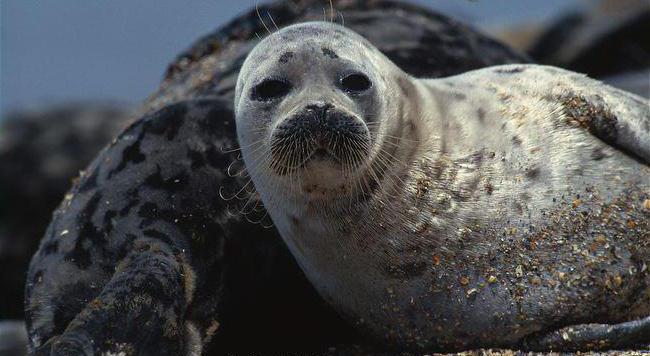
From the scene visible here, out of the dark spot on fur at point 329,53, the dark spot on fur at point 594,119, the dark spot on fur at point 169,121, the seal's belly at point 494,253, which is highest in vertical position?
the dark spot on fur at point 169,121

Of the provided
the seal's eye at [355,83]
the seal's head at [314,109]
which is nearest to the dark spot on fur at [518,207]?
the seal's head at [314,109]

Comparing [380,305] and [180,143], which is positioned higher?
[180,143]

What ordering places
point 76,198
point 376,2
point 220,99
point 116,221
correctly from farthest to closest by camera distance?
point 376,2 → point 220,99 → point 76,198 → point 116,221

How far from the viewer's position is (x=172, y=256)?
353cm

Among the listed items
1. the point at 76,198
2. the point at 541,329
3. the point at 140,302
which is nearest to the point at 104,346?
the point at 140,302

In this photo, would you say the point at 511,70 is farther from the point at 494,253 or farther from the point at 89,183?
the point at 89,183

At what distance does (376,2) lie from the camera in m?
5.60

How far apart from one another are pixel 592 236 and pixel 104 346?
63.3 inches

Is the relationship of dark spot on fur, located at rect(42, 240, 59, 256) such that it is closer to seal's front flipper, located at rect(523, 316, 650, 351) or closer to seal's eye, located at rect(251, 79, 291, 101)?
seal's eye, located at rect(251, 79, 291, 101)

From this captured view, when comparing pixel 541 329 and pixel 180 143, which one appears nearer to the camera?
pixel 541 329

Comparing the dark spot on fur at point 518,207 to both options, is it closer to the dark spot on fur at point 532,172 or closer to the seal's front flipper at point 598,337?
the dark spot on fur at point 532,172

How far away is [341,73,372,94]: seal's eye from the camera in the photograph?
10.3 feet

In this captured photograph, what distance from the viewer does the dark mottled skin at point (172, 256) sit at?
342cm

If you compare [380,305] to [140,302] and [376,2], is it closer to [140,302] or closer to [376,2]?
[140,302]
